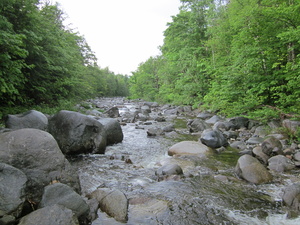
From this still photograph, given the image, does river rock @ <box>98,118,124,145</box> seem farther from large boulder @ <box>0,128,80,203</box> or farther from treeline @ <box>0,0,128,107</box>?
large boulder @ <box>0,128,80,203</box>

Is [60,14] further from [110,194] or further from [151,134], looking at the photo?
[110,194]

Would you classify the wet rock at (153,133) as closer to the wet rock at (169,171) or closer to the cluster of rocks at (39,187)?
Result: the wet rock at (169,171)

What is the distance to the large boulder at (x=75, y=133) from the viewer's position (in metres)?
6.65

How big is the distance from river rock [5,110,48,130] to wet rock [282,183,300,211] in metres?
6.77

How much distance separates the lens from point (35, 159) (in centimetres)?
364

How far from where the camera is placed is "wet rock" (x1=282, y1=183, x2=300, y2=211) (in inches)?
147

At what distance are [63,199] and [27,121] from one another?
4149mm

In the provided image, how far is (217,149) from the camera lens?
7770mm

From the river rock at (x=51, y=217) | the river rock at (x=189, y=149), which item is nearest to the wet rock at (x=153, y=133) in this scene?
the river rock at (x=189, y=149)

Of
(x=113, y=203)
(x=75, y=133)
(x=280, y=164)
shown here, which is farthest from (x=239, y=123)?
(x=113, y=203)

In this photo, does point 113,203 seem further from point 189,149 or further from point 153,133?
point 153,133

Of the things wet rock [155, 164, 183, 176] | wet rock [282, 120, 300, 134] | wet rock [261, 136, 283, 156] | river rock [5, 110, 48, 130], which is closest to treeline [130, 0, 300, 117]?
wet rock [282, 120, 300, 134]

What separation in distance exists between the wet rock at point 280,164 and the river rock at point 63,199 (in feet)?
16.9

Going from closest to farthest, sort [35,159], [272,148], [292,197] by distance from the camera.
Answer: [35,159] → [292,197] → [272,148]
